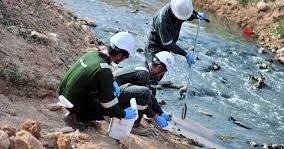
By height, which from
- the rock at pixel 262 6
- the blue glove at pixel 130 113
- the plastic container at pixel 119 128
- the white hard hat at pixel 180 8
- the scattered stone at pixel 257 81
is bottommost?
the scattered stone at pixel 257 81

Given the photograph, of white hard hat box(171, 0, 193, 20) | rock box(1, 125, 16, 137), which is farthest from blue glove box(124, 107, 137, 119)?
white hard hat box(171, 0, 193, 20)

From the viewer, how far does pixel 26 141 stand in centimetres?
490

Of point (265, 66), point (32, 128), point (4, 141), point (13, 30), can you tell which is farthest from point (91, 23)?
point (4, 141)

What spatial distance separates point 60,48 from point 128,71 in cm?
303

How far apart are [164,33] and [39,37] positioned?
2378 millimetres

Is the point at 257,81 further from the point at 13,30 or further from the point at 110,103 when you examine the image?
the point at 110,103

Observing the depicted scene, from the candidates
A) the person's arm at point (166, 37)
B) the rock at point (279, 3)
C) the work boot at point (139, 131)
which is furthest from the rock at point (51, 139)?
the rock at point (279, 3)

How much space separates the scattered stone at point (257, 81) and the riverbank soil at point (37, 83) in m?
4.38

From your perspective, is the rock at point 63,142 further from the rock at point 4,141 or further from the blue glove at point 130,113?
the blue glove at point 130,113

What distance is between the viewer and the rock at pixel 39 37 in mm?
9148

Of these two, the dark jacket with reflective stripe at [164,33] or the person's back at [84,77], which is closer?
the person's back at [84,77]

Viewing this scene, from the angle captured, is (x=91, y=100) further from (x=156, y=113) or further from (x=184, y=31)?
(x=184, y=31)

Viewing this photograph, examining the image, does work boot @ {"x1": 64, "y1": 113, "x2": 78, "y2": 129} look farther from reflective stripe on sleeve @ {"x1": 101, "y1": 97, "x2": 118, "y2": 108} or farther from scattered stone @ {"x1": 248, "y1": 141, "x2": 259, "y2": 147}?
scattered stone @ {"x1": 248, "y1": 141, "x2": 259, "y2": 147}

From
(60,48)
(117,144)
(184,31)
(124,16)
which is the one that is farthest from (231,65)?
(117,144)
